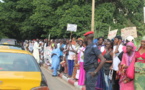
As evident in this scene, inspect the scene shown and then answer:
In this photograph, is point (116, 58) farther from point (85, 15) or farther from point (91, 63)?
point (85, 15)

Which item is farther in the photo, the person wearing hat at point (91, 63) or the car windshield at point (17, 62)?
the person wearing hat at point (91, 63)

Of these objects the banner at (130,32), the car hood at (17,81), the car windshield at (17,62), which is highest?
the banner at (130,32)

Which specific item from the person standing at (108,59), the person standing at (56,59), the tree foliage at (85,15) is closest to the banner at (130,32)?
the person standing at (108,59)

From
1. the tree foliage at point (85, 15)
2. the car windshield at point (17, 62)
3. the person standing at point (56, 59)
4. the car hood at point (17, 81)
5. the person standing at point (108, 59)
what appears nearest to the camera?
the car hood at point (17, 81)

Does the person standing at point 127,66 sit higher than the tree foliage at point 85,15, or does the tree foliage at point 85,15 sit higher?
the tree foliage at point 85,15

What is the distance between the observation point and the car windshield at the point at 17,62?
4934 millimetres

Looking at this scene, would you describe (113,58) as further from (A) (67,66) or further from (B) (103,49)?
(A) (67,66)

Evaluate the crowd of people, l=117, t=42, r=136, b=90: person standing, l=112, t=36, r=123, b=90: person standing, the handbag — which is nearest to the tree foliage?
l=112, t=36, r=123, b=90: person standing

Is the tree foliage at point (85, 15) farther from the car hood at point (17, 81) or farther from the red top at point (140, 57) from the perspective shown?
the car hood at point (17, 81)

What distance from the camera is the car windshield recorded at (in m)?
4.93

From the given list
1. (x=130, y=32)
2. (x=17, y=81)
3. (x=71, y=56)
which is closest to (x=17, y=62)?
(x=17, y=81)

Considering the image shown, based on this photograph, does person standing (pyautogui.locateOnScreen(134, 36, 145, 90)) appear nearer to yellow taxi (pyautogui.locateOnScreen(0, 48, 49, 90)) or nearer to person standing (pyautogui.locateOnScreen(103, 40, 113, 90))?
person standing (pyautogui.locateOnScreen(103, 40, 113, 90))

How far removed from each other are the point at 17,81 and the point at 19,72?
0.53 meters

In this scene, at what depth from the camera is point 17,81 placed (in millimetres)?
4180
